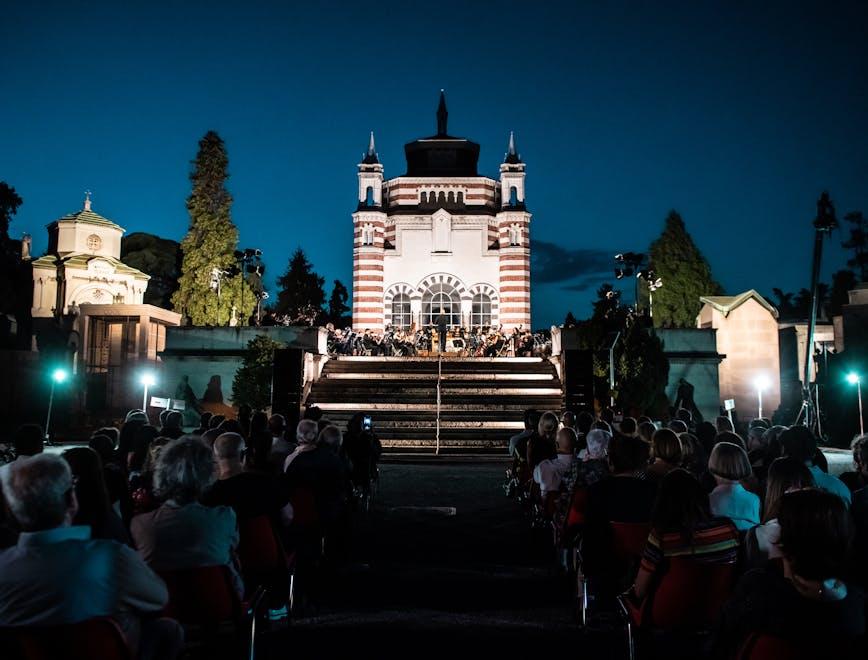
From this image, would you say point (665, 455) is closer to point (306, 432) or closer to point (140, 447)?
point (306, 432)

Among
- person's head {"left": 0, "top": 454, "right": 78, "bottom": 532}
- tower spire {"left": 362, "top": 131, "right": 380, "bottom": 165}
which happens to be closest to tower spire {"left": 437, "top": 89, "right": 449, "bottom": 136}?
tower spire {"left": 362, "top": 131, "right": 380, "bottom": 165}

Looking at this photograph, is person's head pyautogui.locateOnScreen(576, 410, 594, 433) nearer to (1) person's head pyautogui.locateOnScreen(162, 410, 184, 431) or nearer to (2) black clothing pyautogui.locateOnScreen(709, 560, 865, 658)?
(1) person's head pyautogui.locateOnScreen(162, 410, 184, 431)

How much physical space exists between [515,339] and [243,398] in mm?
11168


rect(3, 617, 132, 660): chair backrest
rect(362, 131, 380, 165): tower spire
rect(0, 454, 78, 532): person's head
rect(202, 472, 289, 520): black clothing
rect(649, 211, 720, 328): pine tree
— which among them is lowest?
rect(3, 617, 132, 660): chair backrest

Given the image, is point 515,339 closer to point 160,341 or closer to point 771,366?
point 771,366

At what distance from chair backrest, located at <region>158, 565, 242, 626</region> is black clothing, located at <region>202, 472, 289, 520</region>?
1.08 metres

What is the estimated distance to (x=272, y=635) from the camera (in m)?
5.68

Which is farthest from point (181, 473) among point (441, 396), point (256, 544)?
point (441, 396)

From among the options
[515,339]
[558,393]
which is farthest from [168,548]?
[515,339]

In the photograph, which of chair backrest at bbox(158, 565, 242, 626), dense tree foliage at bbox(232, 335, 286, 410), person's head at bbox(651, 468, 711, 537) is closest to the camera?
chair backrest at bbox(158, 565, 242, 626)

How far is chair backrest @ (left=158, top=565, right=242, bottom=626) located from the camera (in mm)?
3938

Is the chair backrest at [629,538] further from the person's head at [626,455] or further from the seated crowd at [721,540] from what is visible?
the person's head at [626,455]

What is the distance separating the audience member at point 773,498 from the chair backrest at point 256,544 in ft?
10.0

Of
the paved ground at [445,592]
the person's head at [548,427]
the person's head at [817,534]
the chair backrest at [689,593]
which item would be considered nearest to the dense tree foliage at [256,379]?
the paved ground at [445,592]
